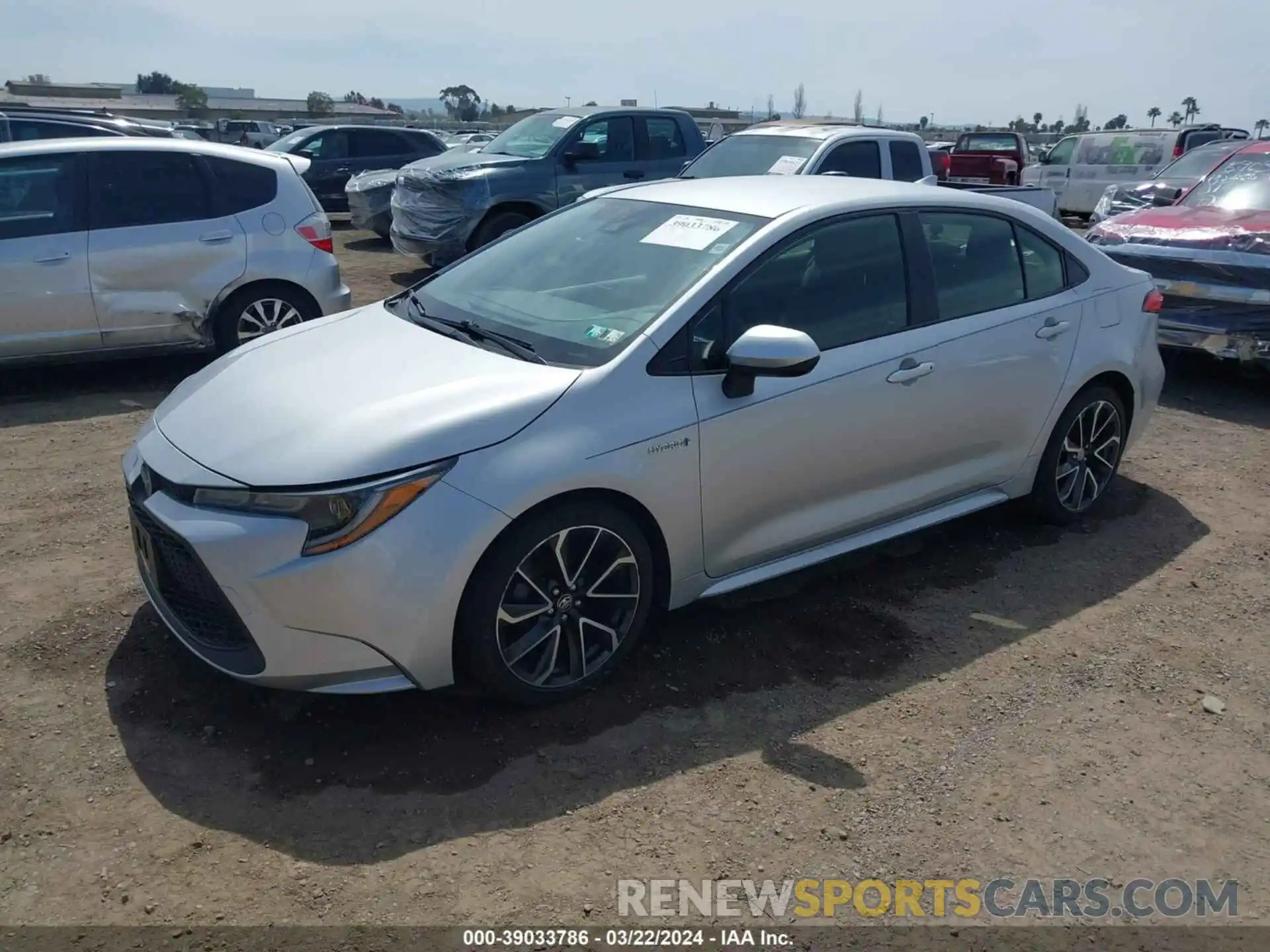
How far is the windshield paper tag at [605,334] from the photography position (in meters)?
3.66

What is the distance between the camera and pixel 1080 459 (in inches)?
203

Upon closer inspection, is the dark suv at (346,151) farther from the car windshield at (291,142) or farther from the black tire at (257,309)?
the black tire at (257,309)

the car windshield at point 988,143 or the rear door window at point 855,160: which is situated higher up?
the car windshield at point 988,143

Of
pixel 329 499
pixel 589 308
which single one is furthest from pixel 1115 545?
pixel 329 499

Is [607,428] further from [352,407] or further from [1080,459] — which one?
[1080,459]

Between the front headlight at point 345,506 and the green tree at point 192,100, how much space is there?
2305 inches

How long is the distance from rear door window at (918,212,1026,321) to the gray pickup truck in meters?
6.91

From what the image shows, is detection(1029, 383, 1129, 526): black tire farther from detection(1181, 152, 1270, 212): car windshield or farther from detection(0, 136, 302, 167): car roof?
detection(0, 136, 302, 167): car roof

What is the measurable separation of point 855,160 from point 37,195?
7183 mm

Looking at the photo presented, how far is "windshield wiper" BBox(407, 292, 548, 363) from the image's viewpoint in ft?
12.0

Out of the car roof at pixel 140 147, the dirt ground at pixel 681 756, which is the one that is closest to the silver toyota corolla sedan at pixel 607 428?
the dirt ground at pixel 681 756

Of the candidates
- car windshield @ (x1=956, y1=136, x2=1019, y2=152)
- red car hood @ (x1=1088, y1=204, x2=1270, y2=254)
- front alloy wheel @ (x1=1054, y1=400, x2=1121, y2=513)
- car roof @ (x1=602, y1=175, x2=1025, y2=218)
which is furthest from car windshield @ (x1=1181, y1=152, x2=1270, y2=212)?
car windshield @ (x1=956, y1=136, x2=1019, y2=152)

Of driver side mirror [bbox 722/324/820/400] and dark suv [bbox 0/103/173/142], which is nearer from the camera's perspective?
driver side mirror [bbox 722/324/820/400]

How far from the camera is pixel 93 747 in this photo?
3281 millimetres
